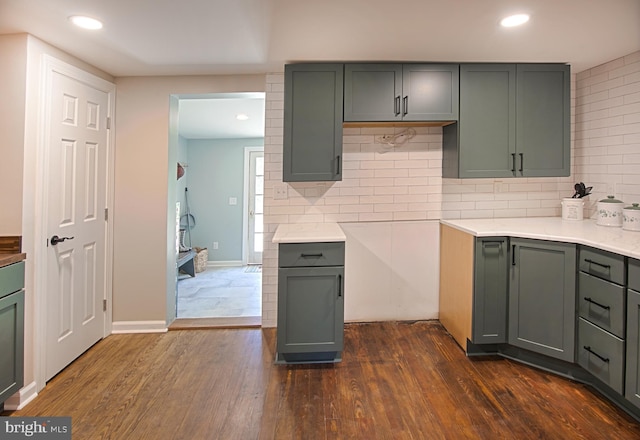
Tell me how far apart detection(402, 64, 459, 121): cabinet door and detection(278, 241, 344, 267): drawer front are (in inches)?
47.3

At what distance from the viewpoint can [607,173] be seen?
10.2ft

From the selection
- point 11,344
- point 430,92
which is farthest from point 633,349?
point 11,344

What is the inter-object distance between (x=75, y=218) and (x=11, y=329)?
2.88 feet

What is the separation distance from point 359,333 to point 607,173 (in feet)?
7.71

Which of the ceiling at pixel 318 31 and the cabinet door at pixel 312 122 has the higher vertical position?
the ceiling at pixel 318 31

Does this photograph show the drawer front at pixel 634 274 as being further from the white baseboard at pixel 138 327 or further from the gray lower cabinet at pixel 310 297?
the white baseboard at pixel 138 327

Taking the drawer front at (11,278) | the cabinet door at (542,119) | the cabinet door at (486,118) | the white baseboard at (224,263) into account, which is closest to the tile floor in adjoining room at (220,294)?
the white baseboard at (224,263)

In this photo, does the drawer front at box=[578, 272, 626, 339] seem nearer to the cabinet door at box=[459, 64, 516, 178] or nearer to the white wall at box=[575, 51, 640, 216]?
the white wall at box=[575, 51, 640, 216]

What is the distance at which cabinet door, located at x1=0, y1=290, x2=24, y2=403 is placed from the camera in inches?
82.7

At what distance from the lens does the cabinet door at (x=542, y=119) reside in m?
3.10

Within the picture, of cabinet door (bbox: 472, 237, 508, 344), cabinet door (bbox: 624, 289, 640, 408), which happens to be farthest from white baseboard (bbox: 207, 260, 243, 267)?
cabinet door (bbox: 624, 289, 640, 408)

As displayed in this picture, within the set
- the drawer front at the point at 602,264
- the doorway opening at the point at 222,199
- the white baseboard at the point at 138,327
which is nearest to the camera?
the drawer front at the point at 602,264

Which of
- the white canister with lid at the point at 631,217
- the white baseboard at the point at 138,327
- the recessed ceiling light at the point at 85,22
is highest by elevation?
the recessed ceiling light at the point at 85,22

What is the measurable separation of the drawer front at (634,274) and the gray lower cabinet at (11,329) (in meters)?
3.32
